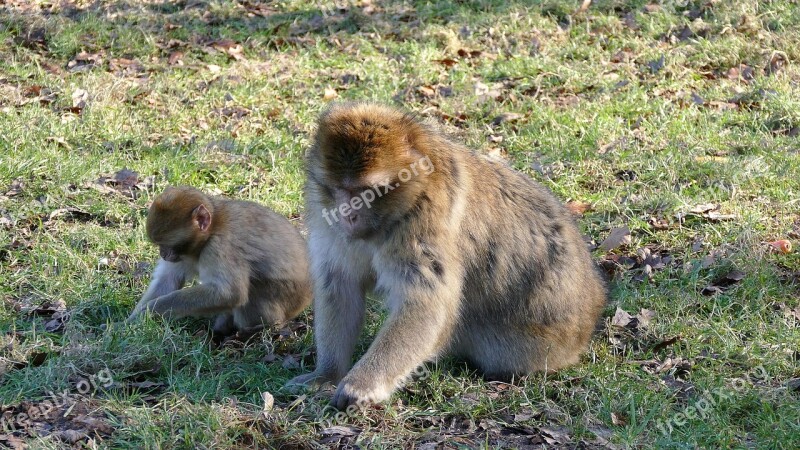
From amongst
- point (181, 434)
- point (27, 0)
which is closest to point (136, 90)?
point (27, 0)

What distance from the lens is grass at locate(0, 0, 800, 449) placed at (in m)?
4.40

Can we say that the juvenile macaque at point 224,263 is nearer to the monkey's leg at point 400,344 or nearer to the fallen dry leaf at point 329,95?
the monkey's leg at point 400,344

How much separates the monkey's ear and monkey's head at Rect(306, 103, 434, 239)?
1.11 meters

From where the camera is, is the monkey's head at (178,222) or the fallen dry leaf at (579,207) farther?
the fallen dry leaf at (579,207)

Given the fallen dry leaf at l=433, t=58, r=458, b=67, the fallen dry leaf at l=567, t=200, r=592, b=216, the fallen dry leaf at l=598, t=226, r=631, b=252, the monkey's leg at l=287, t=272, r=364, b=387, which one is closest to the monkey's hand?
the monkey's leg at l=287, t=272, r=364, b=387

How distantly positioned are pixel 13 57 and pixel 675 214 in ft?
20.6

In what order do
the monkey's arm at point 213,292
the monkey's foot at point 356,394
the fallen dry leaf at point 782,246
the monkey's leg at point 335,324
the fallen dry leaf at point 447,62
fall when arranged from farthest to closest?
the fallen dry leaf at point 447,62 < the fallen dry leaf at point 782,246 < the monkey's arm at point 213,292 < the monkey's leg at point 335,324 < the monkey's foot at point 356,394

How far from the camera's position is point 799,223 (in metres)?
6.47

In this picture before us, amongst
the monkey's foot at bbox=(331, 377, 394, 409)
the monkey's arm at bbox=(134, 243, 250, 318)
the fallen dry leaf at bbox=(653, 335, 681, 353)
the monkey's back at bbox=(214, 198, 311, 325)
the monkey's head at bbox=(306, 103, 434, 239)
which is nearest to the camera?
the monkey's head at bbox=(306, 103, 434, 239)

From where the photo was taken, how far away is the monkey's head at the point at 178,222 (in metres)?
5.31

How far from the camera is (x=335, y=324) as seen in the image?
→ 477 cm

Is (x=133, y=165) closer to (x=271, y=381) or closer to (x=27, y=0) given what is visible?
(x=271, y=381)

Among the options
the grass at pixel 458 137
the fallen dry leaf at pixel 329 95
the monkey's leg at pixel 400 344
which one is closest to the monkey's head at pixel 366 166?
the monkey's leg at pixel 400 344

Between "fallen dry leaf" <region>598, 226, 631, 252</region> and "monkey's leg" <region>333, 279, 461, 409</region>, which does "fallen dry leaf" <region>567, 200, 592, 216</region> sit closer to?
"fallen dry leaf" <region>598, 226, 631, 252</region>
